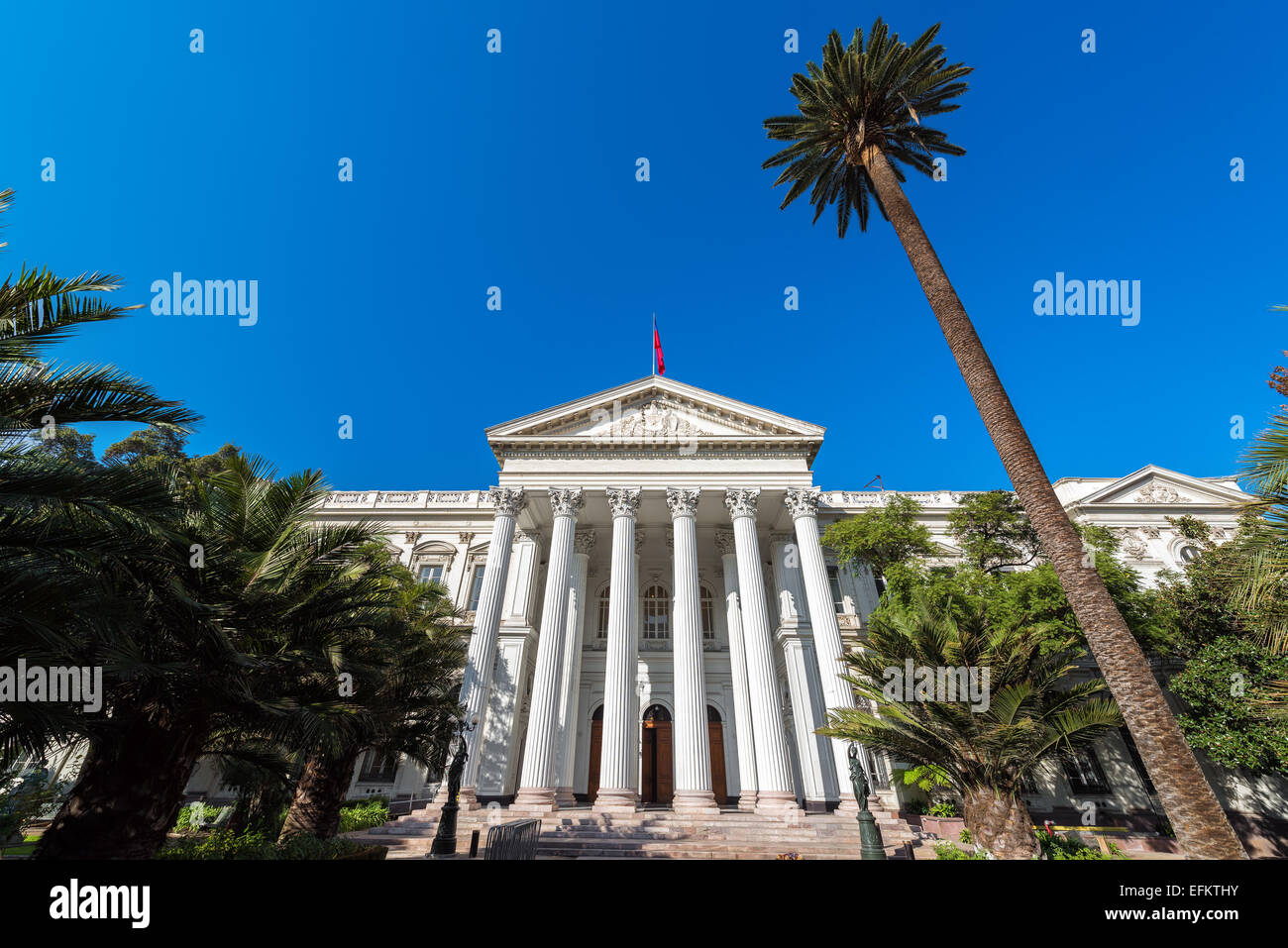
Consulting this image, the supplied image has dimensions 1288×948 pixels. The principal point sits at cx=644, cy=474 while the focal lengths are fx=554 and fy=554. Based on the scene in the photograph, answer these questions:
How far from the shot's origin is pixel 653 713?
950 inches

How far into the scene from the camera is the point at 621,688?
60.3 ft

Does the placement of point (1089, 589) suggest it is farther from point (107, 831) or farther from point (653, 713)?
point (653, 713)

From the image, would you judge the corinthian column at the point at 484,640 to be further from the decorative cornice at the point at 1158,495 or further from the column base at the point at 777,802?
the decorative cornice at the point at 1158,495

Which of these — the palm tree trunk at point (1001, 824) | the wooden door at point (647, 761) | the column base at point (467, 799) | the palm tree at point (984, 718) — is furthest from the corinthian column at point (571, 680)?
the palm tree trunk at point (1001, 824)

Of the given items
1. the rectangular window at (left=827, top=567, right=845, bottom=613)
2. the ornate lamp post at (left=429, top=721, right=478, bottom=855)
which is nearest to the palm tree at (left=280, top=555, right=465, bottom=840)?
the ornate lamp post at (left=429, top=721, right=478, bottom=855)

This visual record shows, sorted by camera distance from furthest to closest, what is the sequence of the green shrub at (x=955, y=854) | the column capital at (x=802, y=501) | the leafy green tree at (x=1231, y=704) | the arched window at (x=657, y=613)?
1. the arched window at (x=657, y=613)
2. the column capital at (x=802, y=501)
3. the leafy green tree at (x=1231, y=704)
4. the green shrub at (x=955, y=854)

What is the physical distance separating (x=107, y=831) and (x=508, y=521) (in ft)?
51.2

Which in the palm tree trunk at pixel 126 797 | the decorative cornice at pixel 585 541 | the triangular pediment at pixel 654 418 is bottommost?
the palm tree trunk at pixel 126 797

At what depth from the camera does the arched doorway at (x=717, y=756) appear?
2198 centimetres

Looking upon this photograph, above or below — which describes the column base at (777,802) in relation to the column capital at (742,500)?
below

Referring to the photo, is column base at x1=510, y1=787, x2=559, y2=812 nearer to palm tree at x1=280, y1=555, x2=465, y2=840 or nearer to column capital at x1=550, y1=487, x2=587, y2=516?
palm tree at x1=280, y1=555, x2=465, y2=840

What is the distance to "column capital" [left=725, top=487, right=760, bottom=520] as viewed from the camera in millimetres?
22344

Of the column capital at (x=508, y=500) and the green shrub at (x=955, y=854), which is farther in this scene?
the column capital at (x=508, y=500)

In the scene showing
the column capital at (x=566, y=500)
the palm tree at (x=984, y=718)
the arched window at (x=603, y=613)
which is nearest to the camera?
the palm tree at (x=984, y=718)
